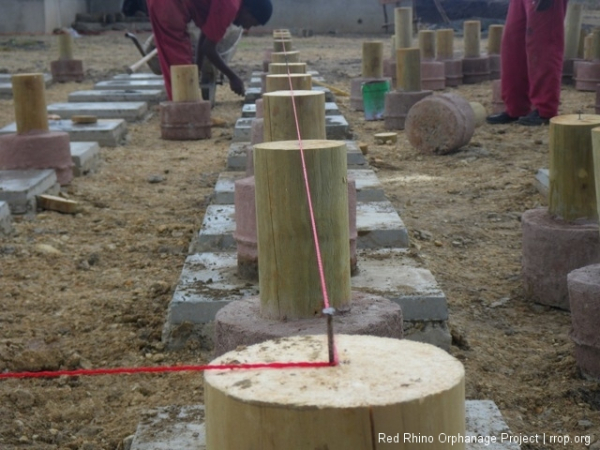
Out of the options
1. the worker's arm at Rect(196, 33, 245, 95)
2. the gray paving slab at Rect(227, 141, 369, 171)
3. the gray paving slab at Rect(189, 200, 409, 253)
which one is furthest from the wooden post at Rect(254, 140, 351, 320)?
the worker's arm at Rect(196, 33, 245, 95)

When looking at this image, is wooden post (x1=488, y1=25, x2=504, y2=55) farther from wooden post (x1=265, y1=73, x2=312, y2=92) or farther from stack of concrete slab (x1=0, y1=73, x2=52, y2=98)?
wooden post (x1=265, y1=73, x2=312, y2=92)

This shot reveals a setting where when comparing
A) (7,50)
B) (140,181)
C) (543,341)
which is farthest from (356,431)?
(7,50)

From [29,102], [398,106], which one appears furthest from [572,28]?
[29,102]

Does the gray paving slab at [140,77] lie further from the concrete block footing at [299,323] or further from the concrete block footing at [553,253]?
the concrete block footing at [299,323]

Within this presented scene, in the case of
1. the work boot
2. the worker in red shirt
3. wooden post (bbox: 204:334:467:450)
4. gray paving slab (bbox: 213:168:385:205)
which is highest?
the worker in red shirt

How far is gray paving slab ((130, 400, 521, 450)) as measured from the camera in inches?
94.5

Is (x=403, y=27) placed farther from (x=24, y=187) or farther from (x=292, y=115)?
(x=292, y=115)

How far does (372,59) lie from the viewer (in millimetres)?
10156

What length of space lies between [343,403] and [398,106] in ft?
25.2

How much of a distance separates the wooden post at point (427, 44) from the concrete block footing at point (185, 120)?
3.81 meters

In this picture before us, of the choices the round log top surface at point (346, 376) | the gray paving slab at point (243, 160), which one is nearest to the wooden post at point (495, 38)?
the gray paving slab at point (243, 160)

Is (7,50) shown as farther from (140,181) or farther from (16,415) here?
(16,415)

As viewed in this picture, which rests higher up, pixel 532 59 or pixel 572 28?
pixel 572 28

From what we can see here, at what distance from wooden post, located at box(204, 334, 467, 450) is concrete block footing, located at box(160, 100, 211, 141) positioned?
722 cm
